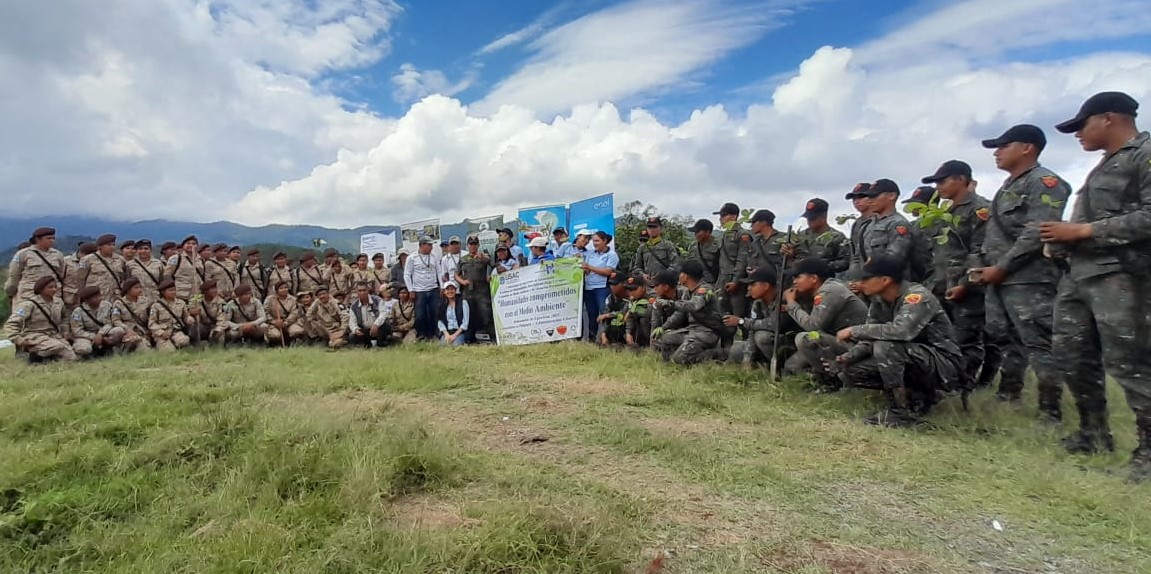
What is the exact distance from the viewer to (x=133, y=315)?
904 centimetres

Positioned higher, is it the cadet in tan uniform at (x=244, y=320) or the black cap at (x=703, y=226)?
the black cap at (x=703, y=226)

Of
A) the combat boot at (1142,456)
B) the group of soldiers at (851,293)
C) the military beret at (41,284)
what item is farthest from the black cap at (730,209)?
the military beret at (41,284)

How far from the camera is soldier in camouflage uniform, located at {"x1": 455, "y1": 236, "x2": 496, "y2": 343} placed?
10.1 m

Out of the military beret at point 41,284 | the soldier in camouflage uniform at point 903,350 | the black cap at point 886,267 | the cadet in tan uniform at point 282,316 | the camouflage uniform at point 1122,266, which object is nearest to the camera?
the camouflage uniform at point 1122,266

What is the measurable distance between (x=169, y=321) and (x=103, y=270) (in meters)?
1.22

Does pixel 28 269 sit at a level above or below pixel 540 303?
above

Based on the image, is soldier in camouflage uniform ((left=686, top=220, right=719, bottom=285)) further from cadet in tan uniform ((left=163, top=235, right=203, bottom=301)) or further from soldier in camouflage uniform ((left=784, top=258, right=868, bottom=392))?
cadet in tan uniform ((left=163, top=235, right=203, bottom=301))

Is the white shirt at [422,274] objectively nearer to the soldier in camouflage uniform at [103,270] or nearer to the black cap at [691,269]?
the soldier in camouflage uniform at [103,270]

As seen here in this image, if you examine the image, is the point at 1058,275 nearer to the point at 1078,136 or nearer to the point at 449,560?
the point at 1078,136

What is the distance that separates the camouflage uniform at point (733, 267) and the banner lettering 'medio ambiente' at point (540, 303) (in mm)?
2228

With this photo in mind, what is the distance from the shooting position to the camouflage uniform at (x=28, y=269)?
852cm

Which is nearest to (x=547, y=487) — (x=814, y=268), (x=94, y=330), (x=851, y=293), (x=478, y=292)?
(x=851, y=293)

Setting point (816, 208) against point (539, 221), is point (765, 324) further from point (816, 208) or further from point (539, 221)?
point (539, 221)

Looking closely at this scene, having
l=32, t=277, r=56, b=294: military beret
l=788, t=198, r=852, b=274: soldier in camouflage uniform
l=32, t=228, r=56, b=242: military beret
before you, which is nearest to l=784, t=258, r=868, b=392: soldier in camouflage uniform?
l=788, t=198, r=852, b=274: soldier in camouflage uniform
